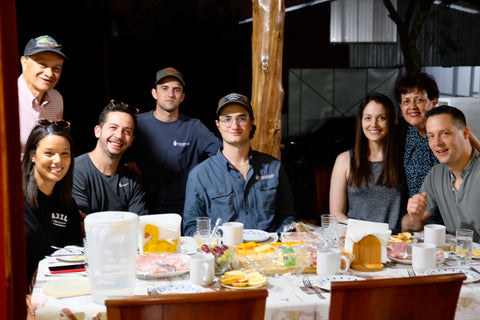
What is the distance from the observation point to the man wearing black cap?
334 centimetres

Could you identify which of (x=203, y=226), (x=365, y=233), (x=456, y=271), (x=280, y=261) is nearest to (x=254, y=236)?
(x=203, y=226)

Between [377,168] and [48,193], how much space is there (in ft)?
6.03

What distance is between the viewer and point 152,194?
3.71 metres

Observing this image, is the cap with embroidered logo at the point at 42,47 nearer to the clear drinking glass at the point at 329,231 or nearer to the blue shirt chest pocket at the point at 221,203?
the blue shirt chest pocket at the point at 221,203

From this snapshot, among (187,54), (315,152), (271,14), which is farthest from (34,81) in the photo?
(315,152)

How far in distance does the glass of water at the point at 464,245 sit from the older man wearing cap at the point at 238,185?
996 millimetres

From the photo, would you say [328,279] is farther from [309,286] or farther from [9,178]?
[9,178]

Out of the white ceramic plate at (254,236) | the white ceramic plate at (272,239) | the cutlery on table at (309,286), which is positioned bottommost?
the cutlery on table at (309,286)

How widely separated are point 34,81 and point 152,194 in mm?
1096

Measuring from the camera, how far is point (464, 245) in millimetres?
2160

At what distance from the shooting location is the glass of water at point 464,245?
7.02ft

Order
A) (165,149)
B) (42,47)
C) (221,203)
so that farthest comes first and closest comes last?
(165,149), (42,47), (221,203)

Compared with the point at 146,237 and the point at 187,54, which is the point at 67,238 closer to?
the point at 146,237

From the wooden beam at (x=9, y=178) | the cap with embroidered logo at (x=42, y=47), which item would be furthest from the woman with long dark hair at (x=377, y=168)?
the wooden beam at (x=9, y=178)
